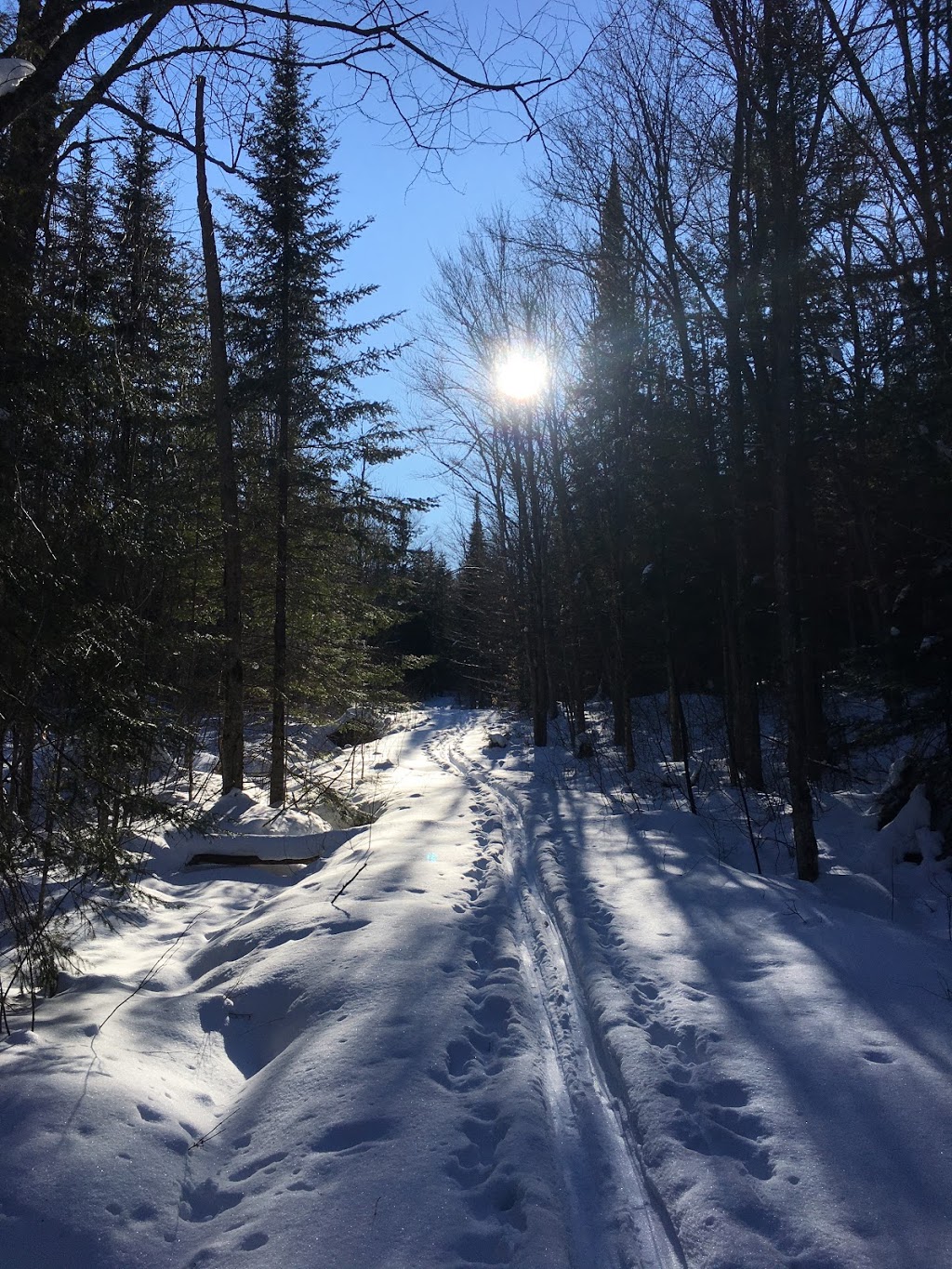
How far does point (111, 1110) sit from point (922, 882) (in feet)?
23.0

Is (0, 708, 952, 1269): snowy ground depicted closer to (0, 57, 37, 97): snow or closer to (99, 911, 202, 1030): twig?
(99, 911, 202, 1030): twig

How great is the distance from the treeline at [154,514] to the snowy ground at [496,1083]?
105cm

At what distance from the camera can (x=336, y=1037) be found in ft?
13.4

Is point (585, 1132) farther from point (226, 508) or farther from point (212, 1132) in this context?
point (226, 508)

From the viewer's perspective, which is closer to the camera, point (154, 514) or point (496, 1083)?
point (496, 1083)

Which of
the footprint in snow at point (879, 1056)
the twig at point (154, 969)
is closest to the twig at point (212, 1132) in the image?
the twig at point (154, 969)

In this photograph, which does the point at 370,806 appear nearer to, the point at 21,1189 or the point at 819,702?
the point at 819,702

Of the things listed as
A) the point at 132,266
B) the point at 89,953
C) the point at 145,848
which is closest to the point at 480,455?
the point at 132,266

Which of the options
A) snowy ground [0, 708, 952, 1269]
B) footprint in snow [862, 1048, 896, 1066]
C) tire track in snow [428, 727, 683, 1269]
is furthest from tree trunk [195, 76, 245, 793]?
footprint in snow [862, 1048, 896, 1066]

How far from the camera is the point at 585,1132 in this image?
337 cm

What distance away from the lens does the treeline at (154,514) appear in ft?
13.4

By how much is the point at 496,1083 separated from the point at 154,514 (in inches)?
199

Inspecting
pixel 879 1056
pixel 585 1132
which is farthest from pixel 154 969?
pixel 879 1056

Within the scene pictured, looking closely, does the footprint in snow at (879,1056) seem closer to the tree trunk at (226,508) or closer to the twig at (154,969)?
the twig at (154,969)
